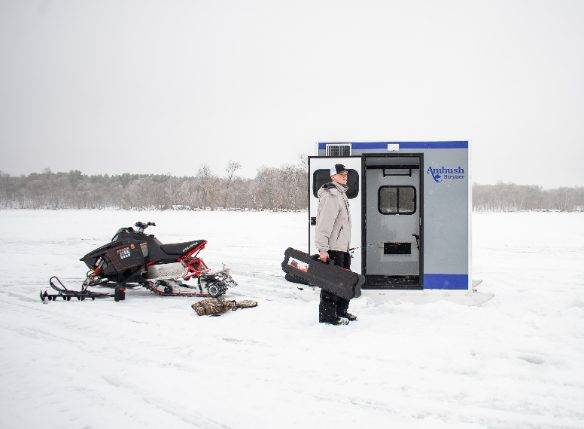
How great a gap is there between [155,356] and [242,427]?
1.69 metres

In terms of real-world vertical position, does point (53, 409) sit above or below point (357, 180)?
below

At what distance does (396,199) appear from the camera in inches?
320

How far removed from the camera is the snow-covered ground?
10.7 ft

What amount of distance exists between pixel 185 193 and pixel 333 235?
84637mm

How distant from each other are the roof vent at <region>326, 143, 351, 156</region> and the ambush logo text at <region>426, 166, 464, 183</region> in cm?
117

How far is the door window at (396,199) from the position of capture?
8.09 m

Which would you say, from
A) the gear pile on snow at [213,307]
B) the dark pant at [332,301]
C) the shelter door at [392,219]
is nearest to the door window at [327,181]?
the dark pant at [332,301]

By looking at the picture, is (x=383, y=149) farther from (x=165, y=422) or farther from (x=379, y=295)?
(x=165, y=422)

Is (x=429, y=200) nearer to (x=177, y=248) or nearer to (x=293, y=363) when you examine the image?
(x=293, y=363)

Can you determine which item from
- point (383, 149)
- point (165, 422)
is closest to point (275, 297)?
point (383, 149)

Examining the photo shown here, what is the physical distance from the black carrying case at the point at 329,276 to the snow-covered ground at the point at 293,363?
0.45 metres

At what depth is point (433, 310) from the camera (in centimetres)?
601

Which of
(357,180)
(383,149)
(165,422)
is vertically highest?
(383,149)

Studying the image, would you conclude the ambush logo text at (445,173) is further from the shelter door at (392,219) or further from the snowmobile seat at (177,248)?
the snowmobile seat at (177,248)
